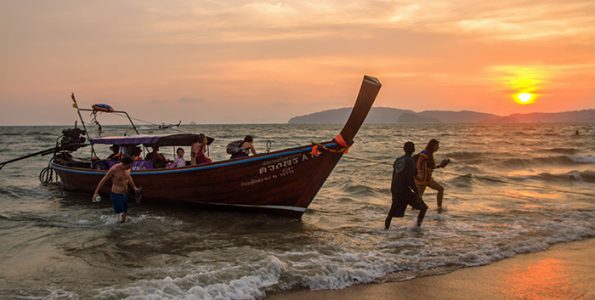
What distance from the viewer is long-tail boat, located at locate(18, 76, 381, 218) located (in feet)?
33.5

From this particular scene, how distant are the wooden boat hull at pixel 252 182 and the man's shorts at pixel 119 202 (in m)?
1.56

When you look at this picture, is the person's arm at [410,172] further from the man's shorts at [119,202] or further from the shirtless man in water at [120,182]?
the man's shorts at [119,202]

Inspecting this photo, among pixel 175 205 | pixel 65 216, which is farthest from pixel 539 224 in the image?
pixel 65 216

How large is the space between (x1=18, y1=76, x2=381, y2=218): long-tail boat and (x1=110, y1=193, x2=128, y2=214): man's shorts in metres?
1.56

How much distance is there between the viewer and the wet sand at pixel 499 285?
623 cm

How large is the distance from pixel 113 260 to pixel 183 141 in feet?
18.7

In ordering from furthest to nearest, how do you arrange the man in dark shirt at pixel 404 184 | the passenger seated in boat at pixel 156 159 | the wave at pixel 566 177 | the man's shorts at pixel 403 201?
the wave at pixel 566 177 < the passenger seated in boat at pixel 156 159 < the man's shorts at pixel 403 201 < the man in dark shirt at pixel 404 184

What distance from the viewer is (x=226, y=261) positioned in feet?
25.7

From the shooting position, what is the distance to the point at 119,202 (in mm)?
10875

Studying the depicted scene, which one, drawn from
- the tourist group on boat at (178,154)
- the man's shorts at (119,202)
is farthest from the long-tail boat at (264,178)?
the man's shorts at (119,202)

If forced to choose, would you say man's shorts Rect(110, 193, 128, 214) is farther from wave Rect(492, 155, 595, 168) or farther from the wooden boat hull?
wave Rect(492, 155, 595, 168)

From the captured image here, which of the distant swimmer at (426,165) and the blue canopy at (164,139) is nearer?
the distant swimmer at (426,165)

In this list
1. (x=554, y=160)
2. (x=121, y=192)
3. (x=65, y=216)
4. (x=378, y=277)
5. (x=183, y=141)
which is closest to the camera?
(x=378, y=277)

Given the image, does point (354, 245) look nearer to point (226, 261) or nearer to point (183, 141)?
point (226, 261)
